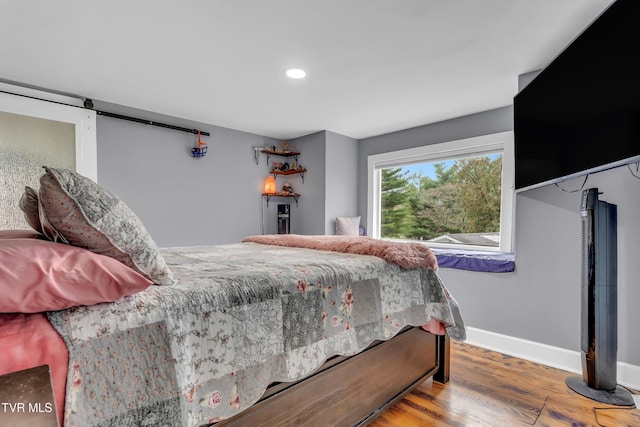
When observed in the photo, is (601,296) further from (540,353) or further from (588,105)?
(588,105)

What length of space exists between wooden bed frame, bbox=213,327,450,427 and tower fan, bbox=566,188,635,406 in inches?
32.6

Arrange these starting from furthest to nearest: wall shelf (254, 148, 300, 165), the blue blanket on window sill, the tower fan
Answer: wall shelf (254, 148, 300, 165)
the blue blanket on window sill
the tower fan

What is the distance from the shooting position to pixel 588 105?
1659 millimetres

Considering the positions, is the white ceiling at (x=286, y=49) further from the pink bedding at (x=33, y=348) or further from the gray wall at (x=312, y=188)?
the pink bedding at (x=33, y=348)

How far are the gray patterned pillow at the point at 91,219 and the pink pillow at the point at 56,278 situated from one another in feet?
0.13

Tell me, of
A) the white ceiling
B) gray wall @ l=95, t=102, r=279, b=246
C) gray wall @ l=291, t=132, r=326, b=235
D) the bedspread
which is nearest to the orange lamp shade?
gray wall @ l=95, t=102, r=279, b=246

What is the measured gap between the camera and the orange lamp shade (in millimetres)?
4141

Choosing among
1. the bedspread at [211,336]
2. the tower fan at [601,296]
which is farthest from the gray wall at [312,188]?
the tower fan at [601,296]

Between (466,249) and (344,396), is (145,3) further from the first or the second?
(466,249)

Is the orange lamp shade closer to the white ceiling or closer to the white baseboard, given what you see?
the white ceiling

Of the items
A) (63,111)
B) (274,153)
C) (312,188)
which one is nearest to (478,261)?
(312,188)

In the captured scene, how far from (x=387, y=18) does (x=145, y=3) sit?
4.21ft

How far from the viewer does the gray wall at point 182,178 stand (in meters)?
3.07

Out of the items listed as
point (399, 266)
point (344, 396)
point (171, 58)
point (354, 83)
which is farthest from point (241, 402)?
point (354, 83)
